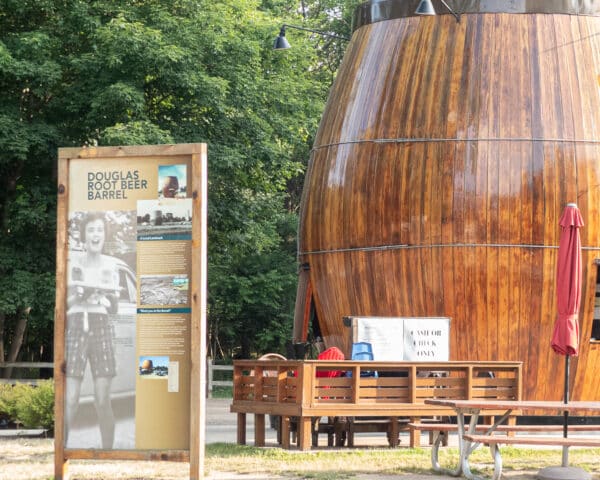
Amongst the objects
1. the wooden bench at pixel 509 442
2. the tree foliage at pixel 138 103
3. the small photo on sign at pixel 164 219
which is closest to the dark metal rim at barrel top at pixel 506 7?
the tree foliage at pixel 138 103

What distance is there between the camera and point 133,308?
10.9 metres

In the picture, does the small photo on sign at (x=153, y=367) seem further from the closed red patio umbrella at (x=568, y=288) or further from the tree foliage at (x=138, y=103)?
the tree foliage at (x=138, y=103)

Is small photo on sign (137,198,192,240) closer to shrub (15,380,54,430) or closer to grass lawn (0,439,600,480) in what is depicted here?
grass lawn (0,439,600,480)

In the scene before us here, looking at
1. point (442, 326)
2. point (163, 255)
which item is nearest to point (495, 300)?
point (442, 326)

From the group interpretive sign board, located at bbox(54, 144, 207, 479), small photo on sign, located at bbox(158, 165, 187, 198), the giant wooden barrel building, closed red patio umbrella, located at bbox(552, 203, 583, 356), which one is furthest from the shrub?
closed red patio umbrella, located at bbox(552, 203, 583, 356)

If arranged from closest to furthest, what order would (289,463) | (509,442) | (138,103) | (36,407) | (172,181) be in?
1. (172,181)
2. (509,442)
3. (289,463)
4. (36,407)
5. (138,103)

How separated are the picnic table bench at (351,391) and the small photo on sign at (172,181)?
429 centimetres

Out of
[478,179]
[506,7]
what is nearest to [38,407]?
[478,179]

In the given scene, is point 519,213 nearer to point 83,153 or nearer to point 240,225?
point 83,153

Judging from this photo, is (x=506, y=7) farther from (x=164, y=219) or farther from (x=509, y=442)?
(x=164, y=219)

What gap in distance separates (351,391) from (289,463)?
200 cm

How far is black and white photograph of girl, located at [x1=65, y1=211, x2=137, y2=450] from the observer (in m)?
10.8

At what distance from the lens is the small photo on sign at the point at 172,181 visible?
1086 cm

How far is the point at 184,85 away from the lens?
25.6 meters
